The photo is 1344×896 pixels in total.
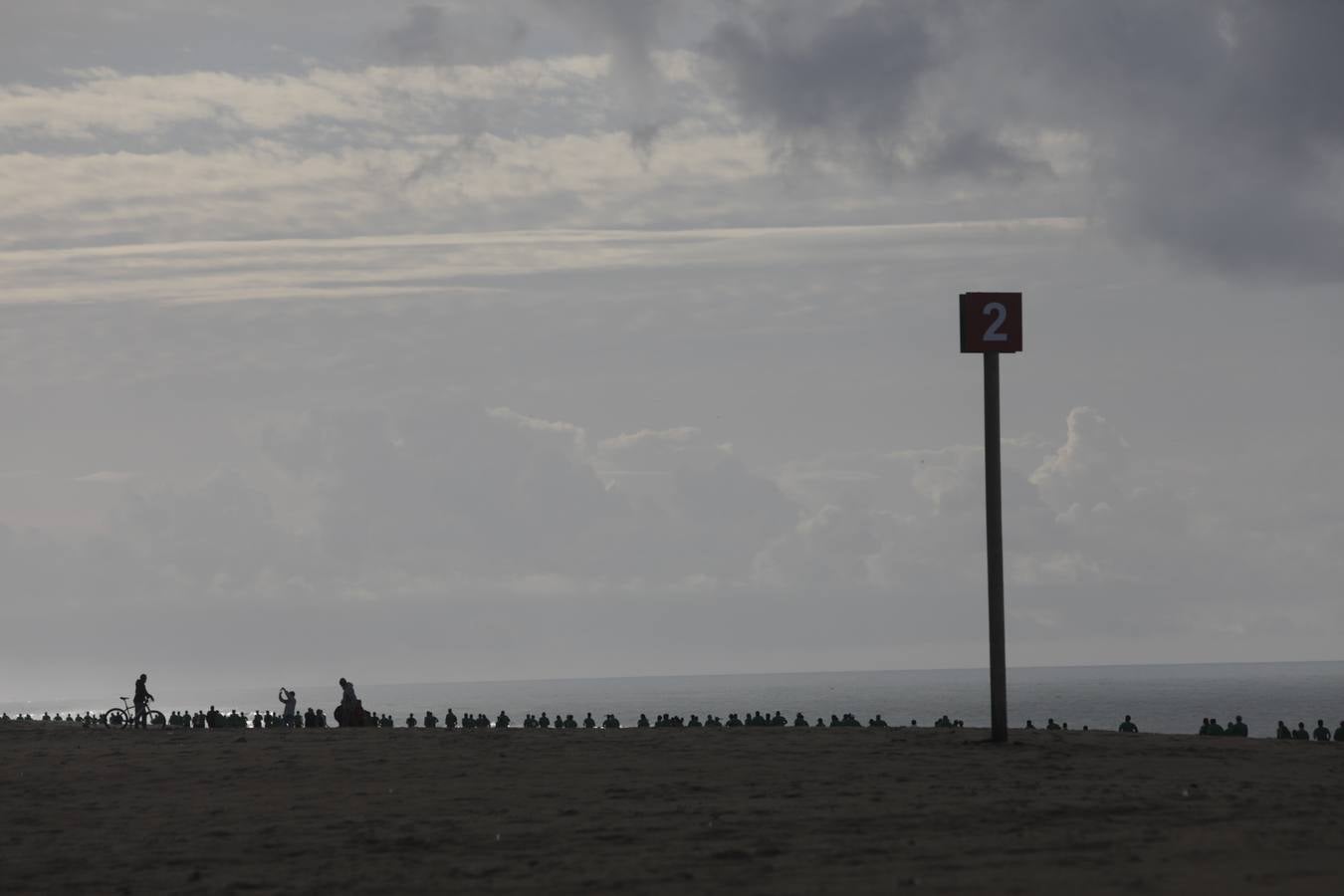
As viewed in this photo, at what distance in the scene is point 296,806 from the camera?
66.5 ft

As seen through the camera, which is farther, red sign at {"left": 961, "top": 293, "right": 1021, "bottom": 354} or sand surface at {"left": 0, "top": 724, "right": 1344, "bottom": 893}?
red sign at {"left": 961, "top": 293, "right": 1021, "bottom": 354}

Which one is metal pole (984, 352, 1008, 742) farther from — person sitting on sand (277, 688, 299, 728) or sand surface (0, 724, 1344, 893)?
person sitting on sand (277, 688, 299, 728)

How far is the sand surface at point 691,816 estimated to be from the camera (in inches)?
555

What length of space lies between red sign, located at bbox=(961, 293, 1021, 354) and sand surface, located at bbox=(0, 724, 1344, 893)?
6.69m

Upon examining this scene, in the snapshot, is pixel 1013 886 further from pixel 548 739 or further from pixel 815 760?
pixel 548 739

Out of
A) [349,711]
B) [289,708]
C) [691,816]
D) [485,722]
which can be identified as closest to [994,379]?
[691,816]

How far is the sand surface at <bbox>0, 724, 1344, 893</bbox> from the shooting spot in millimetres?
14102

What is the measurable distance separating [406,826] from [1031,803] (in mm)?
7238

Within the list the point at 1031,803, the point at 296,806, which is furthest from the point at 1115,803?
the point at 296,806

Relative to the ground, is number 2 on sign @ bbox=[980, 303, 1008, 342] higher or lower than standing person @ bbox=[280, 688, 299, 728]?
higher

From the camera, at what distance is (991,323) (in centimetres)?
2638

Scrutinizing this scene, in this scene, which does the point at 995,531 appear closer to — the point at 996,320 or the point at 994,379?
the point at 994,379

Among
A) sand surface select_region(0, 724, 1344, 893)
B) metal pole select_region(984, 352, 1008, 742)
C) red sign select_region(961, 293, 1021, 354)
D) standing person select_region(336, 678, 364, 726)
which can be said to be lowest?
sand surface select_region(0, 724, 1344, 893)

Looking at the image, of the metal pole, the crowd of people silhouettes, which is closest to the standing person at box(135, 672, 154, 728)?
the crowd of people silhouettes
